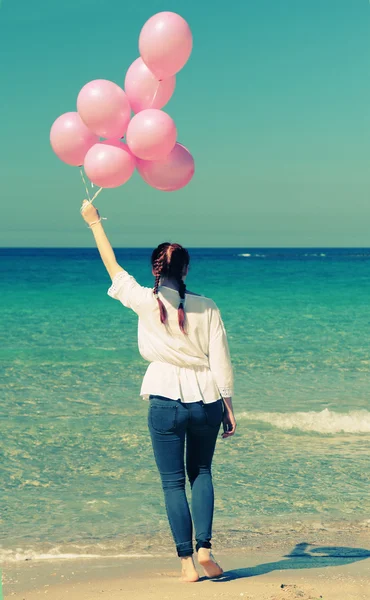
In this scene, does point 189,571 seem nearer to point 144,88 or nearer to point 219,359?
point 219,359

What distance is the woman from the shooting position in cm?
334

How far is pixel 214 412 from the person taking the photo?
3379 millimetres

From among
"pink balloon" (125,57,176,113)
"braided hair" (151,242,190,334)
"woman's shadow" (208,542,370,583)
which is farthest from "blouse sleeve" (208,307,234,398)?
"pink balloon" (125,57,176,113)

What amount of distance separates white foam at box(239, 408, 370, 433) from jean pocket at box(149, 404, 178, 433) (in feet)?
13.1

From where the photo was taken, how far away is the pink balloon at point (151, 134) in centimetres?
360

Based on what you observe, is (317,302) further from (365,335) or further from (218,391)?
(218,391)

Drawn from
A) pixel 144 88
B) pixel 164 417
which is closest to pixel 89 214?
pixel 144 88

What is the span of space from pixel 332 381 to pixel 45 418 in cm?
406

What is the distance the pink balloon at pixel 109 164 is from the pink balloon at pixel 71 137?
20 cm

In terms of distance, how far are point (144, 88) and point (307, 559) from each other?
2712 millimetres

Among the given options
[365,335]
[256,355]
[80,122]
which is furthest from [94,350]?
[80,122]

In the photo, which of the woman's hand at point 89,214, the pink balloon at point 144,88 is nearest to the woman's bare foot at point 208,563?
the woman's hand at point 89,214

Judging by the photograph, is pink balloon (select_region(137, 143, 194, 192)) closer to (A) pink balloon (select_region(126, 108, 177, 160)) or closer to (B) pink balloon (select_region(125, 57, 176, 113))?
(A) pink balloon (select_region(126, 108, 177, 160))

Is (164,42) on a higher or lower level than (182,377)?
higher
